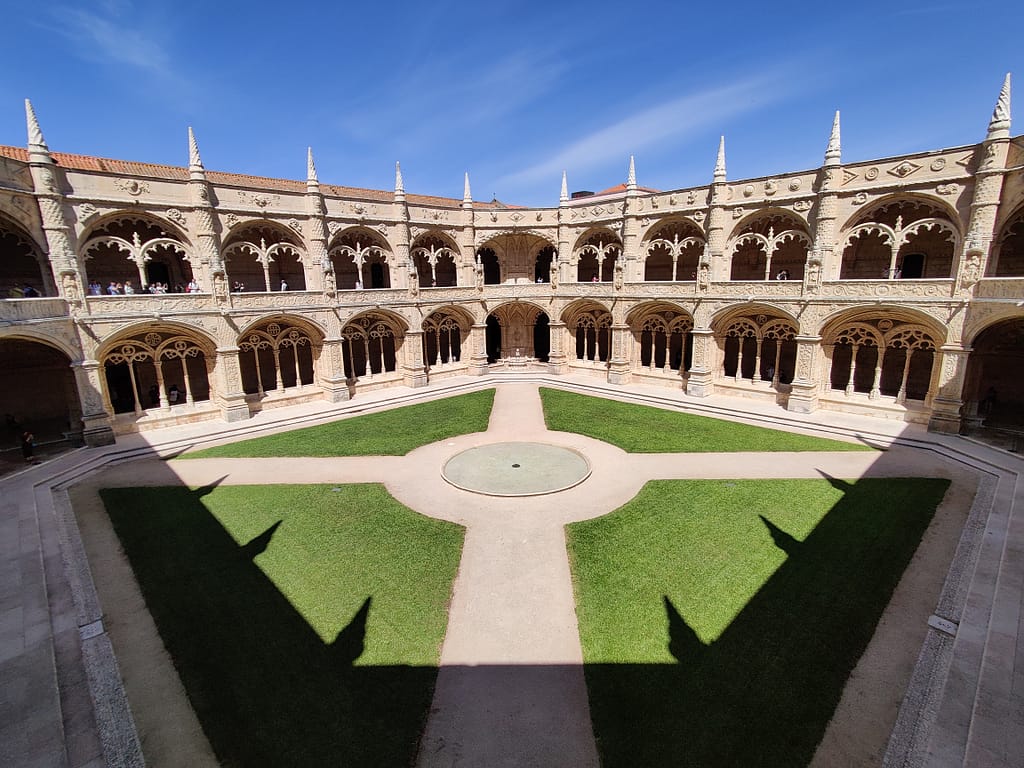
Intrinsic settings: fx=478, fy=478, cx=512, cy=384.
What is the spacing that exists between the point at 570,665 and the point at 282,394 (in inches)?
791

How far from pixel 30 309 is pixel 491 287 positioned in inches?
795

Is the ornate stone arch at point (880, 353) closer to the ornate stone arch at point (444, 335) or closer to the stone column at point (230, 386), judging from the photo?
the ornate stone arch at point (444, 335)

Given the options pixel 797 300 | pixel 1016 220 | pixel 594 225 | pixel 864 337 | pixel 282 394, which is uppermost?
pixel 594 225

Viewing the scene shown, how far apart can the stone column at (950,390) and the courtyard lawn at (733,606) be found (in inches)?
224

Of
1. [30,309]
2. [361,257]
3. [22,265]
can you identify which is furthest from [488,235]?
[22,265]

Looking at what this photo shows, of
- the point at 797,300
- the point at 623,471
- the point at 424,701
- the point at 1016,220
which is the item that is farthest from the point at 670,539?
the point at 1016,220

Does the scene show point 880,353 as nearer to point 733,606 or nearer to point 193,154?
point 733,606

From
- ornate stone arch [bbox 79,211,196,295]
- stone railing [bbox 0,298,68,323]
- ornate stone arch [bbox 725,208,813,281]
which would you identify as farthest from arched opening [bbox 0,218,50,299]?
ornate stone arch [bbox 725,208,813,281]

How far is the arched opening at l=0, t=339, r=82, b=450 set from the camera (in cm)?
1898

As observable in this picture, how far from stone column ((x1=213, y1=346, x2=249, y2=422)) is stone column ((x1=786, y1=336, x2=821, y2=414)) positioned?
24.1 metres

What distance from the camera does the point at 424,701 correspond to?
22.3 feet

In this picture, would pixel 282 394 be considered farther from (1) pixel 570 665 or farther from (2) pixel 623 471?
(1) pixel 570 665

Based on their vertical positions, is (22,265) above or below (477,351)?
above

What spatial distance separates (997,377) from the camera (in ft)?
67.9
